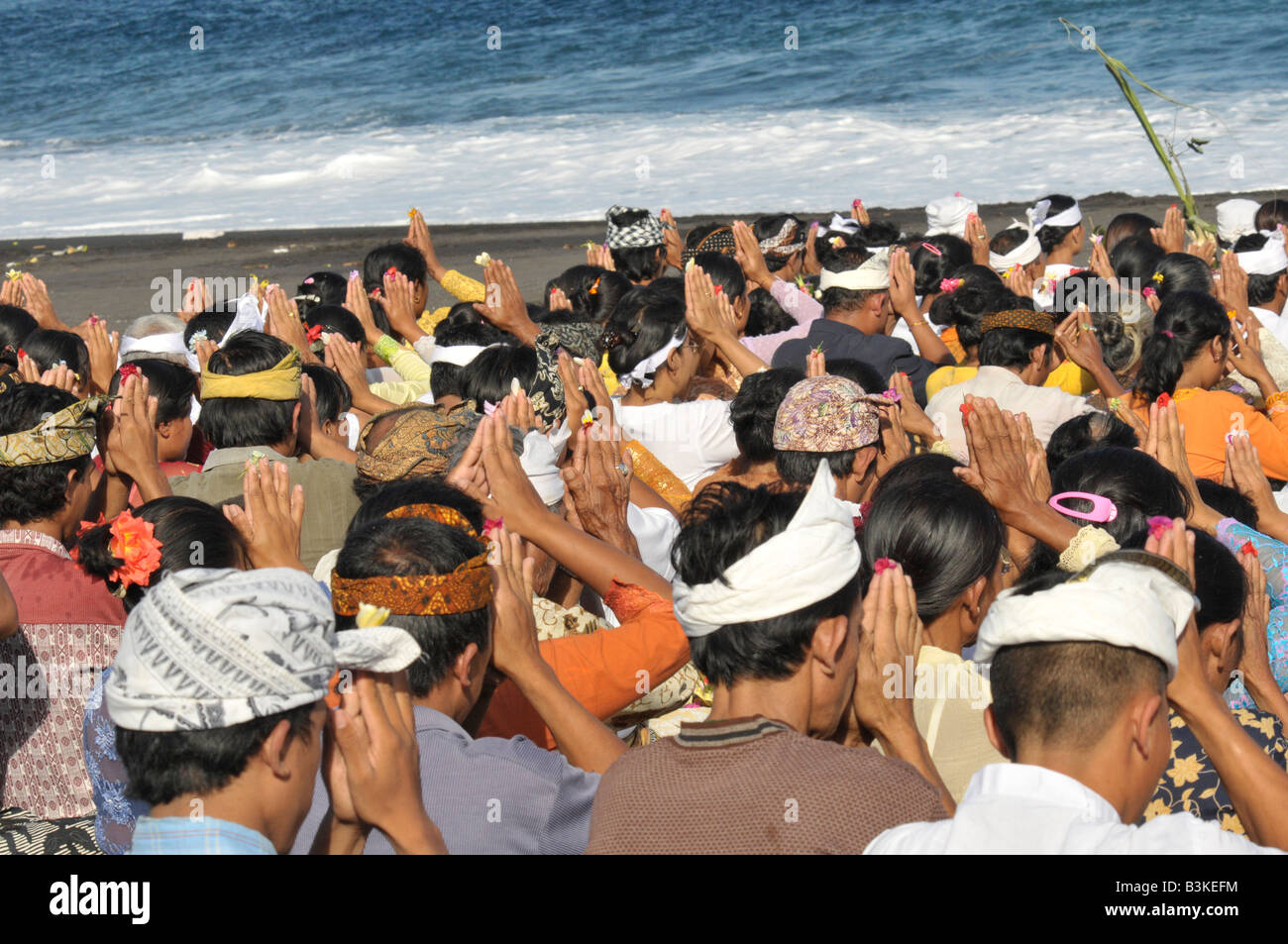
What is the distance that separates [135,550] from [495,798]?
1.04m

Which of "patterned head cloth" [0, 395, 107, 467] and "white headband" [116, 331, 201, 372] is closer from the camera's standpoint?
"patterned head cloth" [0, 395, 107, 467]

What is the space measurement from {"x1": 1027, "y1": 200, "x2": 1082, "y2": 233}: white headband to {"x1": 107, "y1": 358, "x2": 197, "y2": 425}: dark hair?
503 cm

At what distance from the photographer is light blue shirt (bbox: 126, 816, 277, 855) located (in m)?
1.83

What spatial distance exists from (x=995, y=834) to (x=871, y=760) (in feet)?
0.88

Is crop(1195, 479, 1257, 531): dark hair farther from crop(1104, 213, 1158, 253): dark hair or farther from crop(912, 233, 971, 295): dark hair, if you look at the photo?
crop(1104, 213, 1158, 253): dark hair

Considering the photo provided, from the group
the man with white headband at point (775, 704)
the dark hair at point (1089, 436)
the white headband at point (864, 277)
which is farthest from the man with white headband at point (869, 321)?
the man with white headband at point (775, 704)

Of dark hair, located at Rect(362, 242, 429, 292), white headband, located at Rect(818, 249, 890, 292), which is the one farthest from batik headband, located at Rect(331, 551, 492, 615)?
dark hair, located at Rect(362, 242, 429, 292)

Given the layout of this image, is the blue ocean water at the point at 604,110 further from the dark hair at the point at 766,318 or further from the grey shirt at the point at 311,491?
the grey shirt at the point at 311,491

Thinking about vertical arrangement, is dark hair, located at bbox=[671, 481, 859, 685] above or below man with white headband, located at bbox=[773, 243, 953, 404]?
above

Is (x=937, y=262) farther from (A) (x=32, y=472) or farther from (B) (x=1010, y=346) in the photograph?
(A) (x=32, y=472)

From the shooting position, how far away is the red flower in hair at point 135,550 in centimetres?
270

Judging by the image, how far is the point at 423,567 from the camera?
7.74ft

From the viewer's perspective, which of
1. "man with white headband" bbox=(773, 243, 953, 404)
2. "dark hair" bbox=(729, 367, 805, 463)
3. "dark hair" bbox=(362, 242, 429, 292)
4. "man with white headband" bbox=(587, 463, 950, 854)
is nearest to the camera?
"man with white headband" bbox=(587, 463, 950, 854)

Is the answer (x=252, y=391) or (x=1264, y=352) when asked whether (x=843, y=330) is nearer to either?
(x=1264, y=352)
